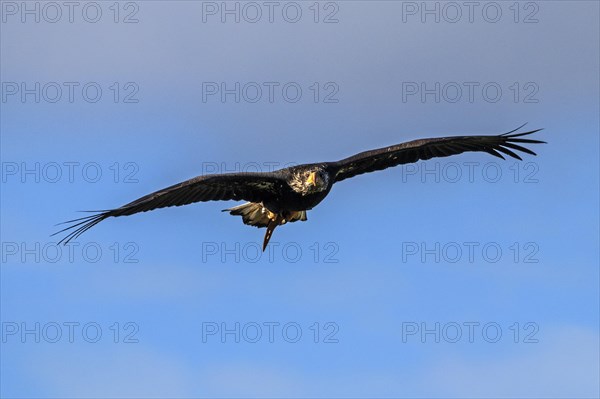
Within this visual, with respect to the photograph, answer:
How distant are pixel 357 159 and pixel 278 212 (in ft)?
6.16

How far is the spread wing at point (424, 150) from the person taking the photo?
1133 inches

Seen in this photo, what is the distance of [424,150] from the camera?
1157 inches

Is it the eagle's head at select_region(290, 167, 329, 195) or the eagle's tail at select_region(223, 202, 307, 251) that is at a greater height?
the eagle's head at select_region(290, 167, 329, 195)

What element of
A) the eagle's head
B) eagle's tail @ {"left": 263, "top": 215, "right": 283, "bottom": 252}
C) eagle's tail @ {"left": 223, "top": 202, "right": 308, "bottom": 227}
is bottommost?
eagle's tail @ {"left": 263, "top": 215, "right": 283, "bottom": 252}

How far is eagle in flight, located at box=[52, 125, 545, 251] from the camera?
27031 mm

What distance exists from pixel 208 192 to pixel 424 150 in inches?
182

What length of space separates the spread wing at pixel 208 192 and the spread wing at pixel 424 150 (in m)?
1.56

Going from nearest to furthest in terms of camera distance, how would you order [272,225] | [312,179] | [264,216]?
[312,179]
[272,225]
[264,216]

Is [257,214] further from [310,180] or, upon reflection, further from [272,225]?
[310,180]

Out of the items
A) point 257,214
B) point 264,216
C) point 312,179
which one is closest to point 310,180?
point 312,179

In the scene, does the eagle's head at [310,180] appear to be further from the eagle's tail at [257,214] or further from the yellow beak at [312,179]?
the eagle's tail at [257,214]

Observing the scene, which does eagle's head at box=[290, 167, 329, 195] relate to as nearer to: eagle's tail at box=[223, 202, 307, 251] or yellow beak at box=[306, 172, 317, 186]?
yellow beak at box=[306, 172, 317, 186]

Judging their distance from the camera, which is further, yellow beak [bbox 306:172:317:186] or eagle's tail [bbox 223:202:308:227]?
eagle's tail [bbox 223:202:308:227]

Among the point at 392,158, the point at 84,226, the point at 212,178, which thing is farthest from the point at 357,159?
the point at 84,226
